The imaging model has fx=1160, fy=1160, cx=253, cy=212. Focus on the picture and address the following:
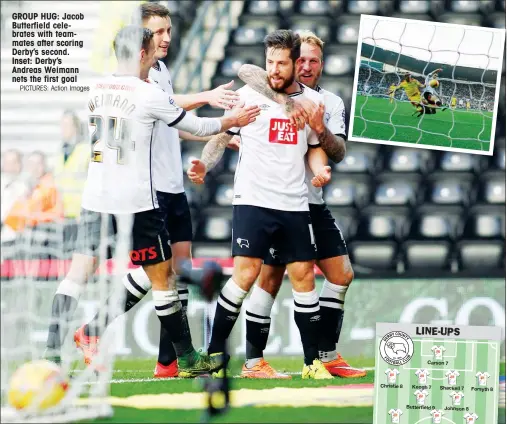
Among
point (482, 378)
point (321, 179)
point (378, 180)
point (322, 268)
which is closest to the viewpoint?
point (482, 378)

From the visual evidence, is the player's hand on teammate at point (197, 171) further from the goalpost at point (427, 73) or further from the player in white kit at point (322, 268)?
the goalpost at point (427, 73)

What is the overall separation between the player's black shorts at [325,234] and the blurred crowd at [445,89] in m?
0.54

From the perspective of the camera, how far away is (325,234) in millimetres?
4723

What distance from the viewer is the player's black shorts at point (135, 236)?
451cm

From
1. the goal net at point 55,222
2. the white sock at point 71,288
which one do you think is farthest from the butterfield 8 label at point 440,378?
the white sock at point 71,288

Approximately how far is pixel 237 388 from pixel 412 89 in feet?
4.70

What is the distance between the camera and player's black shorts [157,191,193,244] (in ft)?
15.3

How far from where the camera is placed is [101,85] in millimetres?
4582

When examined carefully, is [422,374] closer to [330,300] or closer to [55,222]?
[330,300]

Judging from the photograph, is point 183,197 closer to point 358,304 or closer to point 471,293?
point 358,304

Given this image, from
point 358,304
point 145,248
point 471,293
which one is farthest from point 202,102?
point 471,293

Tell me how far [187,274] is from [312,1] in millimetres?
1475

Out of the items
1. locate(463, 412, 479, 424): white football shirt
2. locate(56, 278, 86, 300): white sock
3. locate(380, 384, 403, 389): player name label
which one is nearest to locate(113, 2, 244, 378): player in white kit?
locate(56, 278, 86, 300): white sock

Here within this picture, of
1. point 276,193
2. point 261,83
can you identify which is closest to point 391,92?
point 261,83
